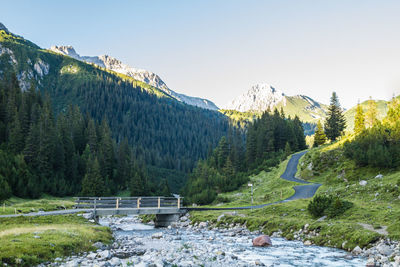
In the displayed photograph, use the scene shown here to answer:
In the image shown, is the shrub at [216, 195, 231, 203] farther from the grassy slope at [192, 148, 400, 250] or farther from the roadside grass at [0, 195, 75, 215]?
the roadside grass at [0, 195, 75, 215]

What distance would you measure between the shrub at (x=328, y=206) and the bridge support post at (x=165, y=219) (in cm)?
2065

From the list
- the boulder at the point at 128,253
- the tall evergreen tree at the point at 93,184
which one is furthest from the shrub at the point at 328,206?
the tall evergreen tree at the point at 93,184

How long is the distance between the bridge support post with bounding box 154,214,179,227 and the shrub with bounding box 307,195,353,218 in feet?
67.7

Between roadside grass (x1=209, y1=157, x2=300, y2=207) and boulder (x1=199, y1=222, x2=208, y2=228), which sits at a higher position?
roadside grass (x1=209, y1=157, x2=300, y2=207)

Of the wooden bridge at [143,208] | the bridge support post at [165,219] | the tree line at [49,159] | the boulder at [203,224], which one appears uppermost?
the tree line at [49,159]

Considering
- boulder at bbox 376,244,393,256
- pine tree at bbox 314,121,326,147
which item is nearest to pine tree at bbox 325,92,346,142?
pine tree at bbox 314,121,326,147

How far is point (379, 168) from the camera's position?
4422 centimetres

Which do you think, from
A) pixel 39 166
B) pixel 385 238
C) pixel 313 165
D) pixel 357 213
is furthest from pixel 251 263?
pixel 39 166

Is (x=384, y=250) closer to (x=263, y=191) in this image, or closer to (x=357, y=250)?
(x=357, y=250)

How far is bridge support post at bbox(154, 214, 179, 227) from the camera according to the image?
41781 millimetres

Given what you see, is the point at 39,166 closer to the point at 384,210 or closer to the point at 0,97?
the point at 0,97

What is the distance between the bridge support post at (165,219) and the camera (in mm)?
41781

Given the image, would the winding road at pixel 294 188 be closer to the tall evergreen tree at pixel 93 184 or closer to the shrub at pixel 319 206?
the shrub at pixel 319 206

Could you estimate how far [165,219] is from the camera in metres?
42.7
